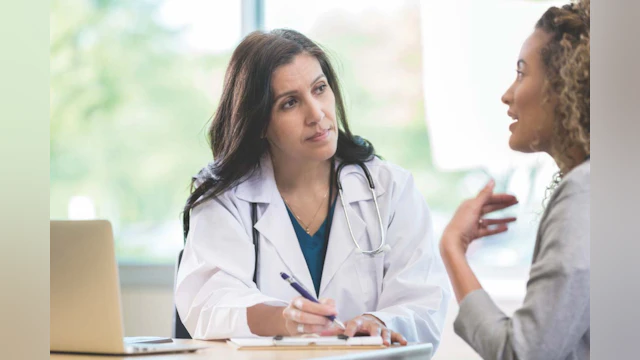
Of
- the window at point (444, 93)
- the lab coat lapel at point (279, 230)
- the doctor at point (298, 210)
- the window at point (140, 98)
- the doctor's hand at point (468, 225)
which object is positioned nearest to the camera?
the doctor at point (298, 210)

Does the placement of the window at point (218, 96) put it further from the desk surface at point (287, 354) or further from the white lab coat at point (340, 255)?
the desk surface at point (287, 354)

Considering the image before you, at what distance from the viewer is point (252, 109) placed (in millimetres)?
1720

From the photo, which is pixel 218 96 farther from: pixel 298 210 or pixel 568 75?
pixel 568 75

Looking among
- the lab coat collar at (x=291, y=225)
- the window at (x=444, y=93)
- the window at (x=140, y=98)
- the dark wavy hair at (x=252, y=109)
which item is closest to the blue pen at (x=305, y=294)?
the lab coat collar at (x=291, y=225)

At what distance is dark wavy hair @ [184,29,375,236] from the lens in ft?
5.60

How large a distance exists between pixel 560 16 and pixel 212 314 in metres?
1.01

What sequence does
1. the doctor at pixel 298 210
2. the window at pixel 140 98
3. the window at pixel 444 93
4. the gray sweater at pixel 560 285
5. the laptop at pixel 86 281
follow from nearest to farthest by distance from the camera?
the laptop at pixel 86 281
the gray sweater at pixel 560 285
the doctor at pixel 298 210
the window at pixel 444 93
the window at pixel 140 98

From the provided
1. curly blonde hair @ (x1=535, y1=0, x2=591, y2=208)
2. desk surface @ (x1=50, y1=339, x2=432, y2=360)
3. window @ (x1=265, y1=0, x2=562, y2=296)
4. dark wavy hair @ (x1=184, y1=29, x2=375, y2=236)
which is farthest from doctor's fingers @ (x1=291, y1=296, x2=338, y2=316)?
window @ (x1=265, y1=0, x2=562, y2=296)

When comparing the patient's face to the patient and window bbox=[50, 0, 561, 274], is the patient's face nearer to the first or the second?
the patient

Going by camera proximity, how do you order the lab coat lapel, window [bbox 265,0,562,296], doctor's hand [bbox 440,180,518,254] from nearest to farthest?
the lab coat lapel, doctor's hand [bbox 440,180,518,254], window [bbox 265,0,562,296]

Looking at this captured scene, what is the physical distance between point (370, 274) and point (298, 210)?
0.23 metres

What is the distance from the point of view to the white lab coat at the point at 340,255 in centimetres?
148

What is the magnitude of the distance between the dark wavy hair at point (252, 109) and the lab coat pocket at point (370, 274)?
24 cm

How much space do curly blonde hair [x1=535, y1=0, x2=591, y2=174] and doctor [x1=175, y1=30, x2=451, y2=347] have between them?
0.35m
